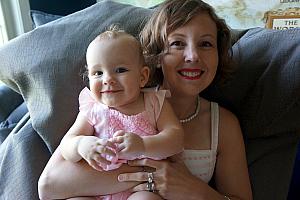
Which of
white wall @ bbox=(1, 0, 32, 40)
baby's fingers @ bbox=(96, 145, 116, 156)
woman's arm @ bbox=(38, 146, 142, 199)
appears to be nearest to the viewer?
baby's fingers @ bbox=(96, 145, 116, 156)

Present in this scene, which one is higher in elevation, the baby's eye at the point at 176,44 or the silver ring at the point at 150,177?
the baby's eye at the point at 176,44

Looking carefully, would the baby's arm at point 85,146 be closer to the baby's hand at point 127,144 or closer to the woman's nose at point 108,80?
the baby's hand at point 127,144

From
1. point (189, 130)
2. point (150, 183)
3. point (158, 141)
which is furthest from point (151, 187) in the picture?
point (189, 130)

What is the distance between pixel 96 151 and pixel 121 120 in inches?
5.3

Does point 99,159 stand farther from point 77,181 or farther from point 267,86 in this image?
point 267,86

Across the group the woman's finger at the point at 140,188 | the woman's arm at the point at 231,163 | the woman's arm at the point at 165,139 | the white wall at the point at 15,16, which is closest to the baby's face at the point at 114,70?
the woman's arm at the point at 165,139

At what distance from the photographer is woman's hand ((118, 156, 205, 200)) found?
972 millimetres

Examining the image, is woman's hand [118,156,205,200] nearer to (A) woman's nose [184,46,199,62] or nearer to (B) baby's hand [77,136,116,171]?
(B) baby's hand [77,136,116,171]

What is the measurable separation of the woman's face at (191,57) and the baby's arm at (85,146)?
11.2 inches

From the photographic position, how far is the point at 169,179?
1.01 meters


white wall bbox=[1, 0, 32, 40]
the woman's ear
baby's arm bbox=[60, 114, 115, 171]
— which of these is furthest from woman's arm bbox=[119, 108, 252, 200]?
white wall bbox=[1, 0, 32, 40]

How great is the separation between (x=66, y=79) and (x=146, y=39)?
28 cm

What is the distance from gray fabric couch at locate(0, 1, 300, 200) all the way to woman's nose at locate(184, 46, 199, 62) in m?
0.19

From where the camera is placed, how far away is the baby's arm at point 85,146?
0.88 m
